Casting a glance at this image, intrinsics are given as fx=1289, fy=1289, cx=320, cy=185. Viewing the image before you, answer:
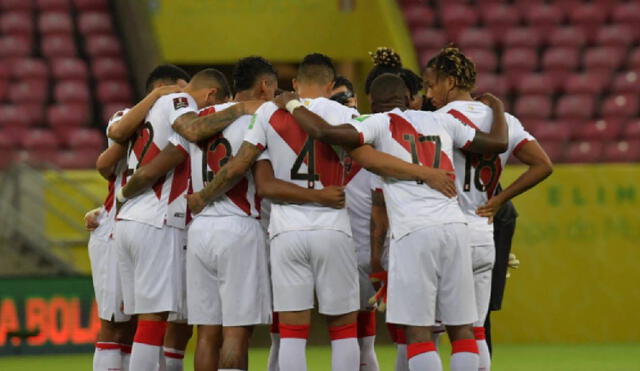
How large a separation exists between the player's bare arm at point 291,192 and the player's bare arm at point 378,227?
58 cm

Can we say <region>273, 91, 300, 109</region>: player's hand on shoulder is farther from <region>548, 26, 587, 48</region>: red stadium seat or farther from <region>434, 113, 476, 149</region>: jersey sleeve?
<region>548, 26, 587, 48</region>: red stadium seat

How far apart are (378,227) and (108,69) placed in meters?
9.20

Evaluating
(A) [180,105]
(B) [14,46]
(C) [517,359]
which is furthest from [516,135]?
(B) [14,46]

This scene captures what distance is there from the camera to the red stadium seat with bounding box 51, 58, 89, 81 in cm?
1569

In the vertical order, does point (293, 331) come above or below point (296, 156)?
below

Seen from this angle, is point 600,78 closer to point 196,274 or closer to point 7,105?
point 7,105

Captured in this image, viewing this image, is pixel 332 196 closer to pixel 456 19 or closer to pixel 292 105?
pixel 292 105

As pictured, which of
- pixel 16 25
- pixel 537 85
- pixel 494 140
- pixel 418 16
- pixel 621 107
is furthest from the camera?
pixel 418 16

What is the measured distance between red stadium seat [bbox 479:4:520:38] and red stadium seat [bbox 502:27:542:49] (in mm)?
132

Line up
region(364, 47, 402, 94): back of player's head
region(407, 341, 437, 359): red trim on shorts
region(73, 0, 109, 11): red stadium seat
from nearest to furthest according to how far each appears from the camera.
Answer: region(407, 341, 437, 359): red trim on shorts
region(364, 47, 402, 94): back of player's head
region(73, 0, 109, 11): red stadium seat

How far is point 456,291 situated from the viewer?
265 inches

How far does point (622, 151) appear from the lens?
13938 mm

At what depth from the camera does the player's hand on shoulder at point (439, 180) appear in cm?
679

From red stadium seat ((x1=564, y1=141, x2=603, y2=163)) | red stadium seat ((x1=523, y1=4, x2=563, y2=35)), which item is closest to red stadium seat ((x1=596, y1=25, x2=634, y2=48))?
red stadium seat ((x1=523, y1=4, x2=563, y2=35))
